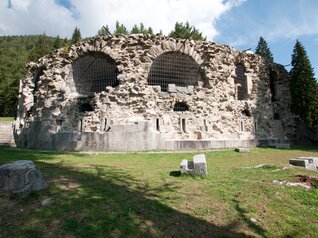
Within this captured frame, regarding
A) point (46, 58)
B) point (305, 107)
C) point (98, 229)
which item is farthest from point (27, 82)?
point (305, 107)

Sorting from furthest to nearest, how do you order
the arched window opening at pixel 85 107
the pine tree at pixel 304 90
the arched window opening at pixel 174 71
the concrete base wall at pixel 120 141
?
the pine tree at pixel 304 90 → the arched window opening at pixel 174 71 → the arched window opening at pixel 85 107 → the concrete base wall at pixel 120 141

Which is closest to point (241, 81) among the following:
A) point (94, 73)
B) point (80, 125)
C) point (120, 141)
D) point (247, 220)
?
point (94, 73)

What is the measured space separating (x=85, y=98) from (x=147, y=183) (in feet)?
49.1

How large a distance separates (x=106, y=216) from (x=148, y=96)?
15417 millimetres

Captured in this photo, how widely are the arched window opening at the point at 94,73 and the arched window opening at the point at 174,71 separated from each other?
3.27 m

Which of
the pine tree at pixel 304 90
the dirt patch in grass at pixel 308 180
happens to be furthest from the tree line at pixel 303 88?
the dirt patch in grass at pixel 308 180

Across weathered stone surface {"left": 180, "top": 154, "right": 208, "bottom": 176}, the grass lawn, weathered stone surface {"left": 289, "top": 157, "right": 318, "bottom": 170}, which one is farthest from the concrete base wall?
the grass lawn

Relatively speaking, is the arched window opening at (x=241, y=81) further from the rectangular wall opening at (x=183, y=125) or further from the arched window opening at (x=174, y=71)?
the rectangular wall opening at (x=183, y=125)

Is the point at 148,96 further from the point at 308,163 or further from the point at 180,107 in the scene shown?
the point at 308,163

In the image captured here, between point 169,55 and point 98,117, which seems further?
point 169,55

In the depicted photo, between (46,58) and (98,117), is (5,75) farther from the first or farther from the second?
(98,117)

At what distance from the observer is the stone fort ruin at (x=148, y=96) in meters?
19.2

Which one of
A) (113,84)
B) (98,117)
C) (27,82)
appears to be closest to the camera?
(98,117)

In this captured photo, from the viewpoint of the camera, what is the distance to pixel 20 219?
14.7 ft
